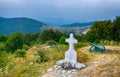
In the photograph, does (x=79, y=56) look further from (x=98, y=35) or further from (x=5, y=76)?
(x=98, y=35)

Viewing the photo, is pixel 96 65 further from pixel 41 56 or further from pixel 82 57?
pixel 41 56

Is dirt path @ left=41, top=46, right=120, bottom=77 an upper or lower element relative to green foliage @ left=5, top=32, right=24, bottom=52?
upper

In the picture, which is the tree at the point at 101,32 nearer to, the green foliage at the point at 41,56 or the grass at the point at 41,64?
the grass at the point at 41,64

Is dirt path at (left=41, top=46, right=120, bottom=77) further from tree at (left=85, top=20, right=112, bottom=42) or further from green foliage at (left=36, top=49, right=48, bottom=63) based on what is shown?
tree at (left=85, top=20, right=112, bottom=42)

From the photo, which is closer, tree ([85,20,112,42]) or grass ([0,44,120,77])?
grass ([0,44,120,77])

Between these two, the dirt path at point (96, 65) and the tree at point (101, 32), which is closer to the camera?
the dirt path at point (96, 65)

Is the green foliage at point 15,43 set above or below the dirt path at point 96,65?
below

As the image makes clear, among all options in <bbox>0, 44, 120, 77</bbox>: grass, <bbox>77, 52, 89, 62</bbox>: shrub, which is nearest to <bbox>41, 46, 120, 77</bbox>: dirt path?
<bbox>0, 44, 120, 77</bbox>: grass

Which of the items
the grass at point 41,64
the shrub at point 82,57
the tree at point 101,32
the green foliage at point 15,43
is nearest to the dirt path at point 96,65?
the grass at point 41,64

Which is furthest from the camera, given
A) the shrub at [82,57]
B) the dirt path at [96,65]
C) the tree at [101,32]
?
the tree at [101,32]

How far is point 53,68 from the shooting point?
710 inches

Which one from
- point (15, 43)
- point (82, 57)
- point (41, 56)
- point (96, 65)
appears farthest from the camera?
point (15, 43)

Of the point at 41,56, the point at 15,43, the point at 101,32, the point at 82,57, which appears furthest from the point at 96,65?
the point at 15,43

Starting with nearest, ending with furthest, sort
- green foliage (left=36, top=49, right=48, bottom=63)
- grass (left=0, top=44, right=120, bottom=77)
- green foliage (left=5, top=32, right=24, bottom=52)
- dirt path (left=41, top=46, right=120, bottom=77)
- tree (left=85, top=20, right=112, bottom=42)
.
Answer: dirt path (left=41, top=46, right=120, bottom=77)
grass (left=0, top=44, right=120, bottom=77)
green foliage (left=36, top=49, right=48, bottom=63)
tree (left=85, top=20, right=112, bottom=42)
green foliage (left=5, top=32, right=24, bottom=52)
